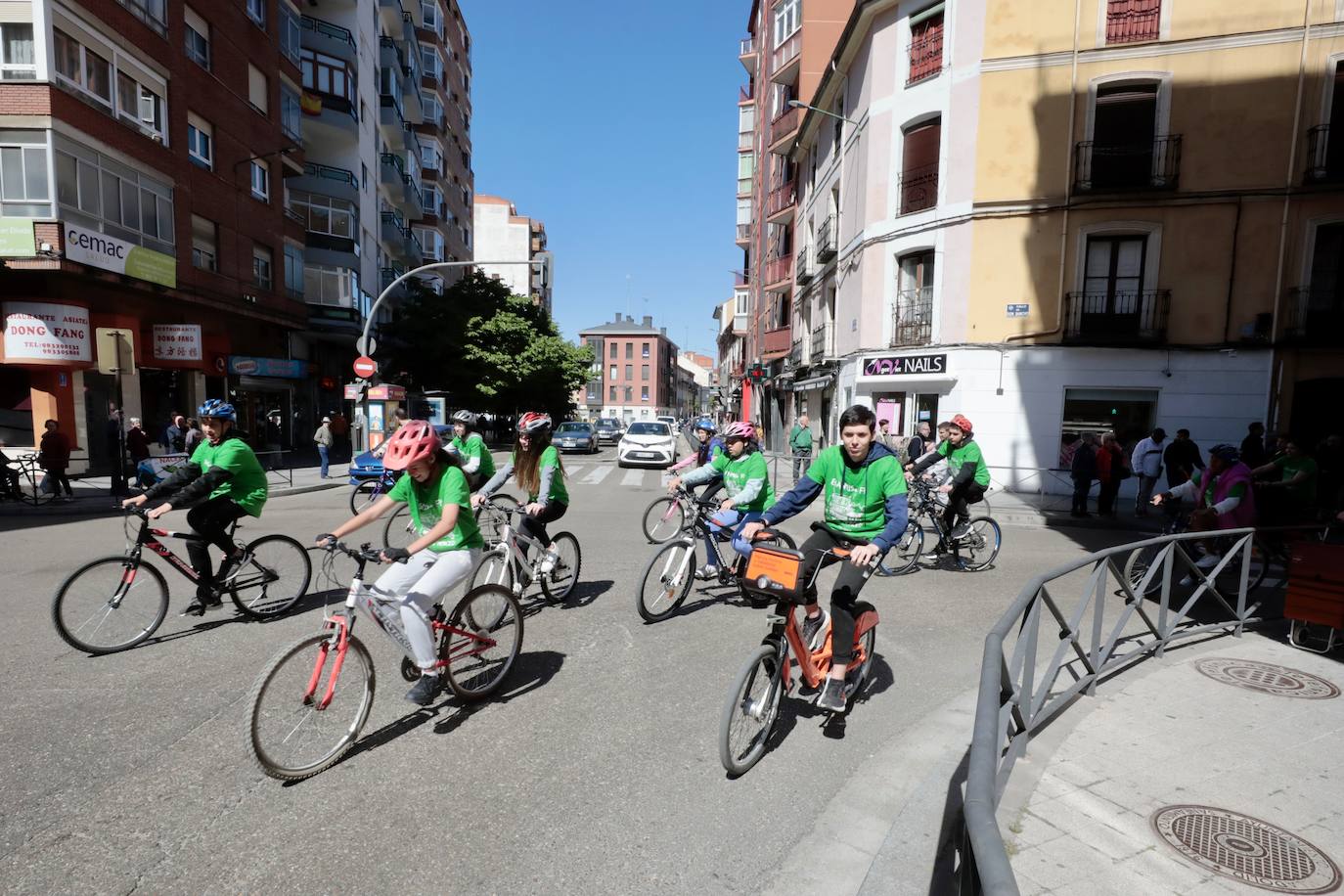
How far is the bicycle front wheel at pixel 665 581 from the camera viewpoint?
584cm

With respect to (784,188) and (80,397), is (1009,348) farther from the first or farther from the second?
(80,397)

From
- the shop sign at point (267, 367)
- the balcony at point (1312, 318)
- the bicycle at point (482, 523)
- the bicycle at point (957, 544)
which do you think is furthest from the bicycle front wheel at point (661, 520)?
the shop sign at point (267, 367)

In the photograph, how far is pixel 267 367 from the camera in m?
22.8

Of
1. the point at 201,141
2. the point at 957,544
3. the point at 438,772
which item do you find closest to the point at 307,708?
the point at 438,772

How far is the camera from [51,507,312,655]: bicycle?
4.86 metres

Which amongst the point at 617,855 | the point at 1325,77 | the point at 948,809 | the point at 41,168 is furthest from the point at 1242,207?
the point at 41,168

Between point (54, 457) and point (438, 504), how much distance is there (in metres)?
13.1

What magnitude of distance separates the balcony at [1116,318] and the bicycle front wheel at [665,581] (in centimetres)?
1390

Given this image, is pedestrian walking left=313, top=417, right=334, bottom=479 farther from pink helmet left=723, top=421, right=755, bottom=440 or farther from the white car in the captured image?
pink helmet left=723, top=421, right=755, bottom=440

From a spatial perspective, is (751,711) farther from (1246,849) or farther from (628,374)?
(628,374)

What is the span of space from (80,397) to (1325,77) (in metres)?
29.1

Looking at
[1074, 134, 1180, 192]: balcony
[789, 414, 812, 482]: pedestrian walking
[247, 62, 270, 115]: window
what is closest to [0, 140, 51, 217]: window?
[247, 62, 270, 115]: window

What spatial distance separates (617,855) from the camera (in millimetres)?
2799

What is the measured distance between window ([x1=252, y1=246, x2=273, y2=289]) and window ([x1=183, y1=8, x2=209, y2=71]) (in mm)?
5329
